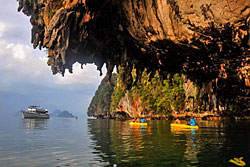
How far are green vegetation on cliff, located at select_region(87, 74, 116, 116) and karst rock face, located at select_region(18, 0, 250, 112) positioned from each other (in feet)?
315

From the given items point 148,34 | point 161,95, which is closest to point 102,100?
point 161,95

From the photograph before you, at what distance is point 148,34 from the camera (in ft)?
52.8

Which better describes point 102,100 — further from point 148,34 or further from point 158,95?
point 148,34

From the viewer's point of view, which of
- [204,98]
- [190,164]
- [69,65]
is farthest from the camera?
[204,98]

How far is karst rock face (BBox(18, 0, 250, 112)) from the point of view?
1292 cm

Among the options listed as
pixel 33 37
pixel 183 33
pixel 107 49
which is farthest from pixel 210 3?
pixel 33 37

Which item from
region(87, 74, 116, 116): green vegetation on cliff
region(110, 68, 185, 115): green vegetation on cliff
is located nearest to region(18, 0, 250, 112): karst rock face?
region(110, 68, 185, 115): green vegetation on cliff

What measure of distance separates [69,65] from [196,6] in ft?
37.9

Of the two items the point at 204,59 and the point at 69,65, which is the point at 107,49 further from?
the point at 204,59

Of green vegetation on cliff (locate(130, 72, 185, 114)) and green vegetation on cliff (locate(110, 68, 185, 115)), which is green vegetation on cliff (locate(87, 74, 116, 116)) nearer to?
green vegetation on cliff (locate(110, 68, 185, 115))

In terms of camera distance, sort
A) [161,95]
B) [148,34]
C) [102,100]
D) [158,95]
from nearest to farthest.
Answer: [148,34], [161,95], [158,95], [102,100]

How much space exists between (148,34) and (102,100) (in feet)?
358

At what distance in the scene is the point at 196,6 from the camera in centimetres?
1263

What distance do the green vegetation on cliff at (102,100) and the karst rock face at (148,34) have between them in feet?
315
